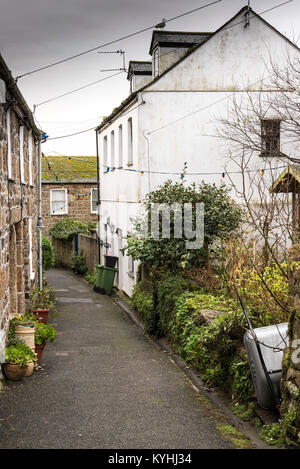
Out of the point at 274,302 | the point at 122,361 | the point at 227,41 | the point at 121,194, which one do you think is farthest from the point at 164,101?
the point at 274,302

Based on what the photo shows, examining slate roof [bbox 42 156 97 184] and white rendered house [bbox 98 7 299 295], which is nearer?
A: white rendered house [bbox 98 7 299 295]

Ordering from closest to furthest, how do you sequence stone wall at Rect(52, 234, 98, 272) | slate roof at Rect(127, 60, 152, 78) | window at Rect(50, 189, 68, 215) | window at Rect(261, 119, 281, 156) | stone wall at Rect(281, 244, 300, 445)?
stone wall at Rect(281, 244, 300, 445) < window at Rect(261, 119, 281, 156) < slate roof at Rect(127, 60, 152, 78) < stone wall at Rect(52, 234, 98, 272) < window at Rect(50, 189, 68, 215)

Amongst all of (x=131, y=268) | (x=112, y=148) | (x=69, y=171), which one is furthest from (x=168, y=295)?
(x=69, y=171)

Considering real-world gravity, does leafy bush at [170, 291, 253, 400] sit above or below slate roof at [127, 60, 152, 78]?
below

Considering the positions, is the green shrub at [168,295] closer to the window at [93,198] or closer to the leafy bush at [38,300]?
the leafy bush at [38,300]

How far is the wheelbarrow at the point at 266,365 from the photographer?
22.4 feet

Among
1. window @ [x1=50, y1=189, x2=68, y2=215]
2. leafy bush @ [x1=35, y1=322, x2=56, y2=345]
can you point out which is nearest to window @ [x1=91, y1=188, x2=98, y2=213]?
window @ [x1=50, y1=189, x2=68, y2=215]

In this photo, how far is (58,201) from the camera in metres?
33.8

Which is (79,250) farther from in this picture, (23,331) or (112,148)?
(23,331)

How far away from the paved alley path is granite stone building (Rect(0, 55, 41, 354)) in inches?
45.9

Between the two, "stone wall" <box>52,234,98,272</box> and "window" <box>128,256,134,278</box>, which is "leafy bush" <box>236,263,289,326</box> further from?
"stone wall" <box>52,234,98,272</box>

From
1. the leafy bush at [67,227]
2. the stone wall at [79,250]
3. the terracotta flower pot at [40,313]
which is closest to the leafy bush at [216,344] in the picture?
the terracotta flower pot at [40,313]

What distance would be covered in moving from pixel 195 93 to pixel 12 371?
441 inches

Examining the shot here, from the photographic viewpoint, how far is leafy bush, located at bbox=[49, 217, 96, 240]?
32438 millimetres
